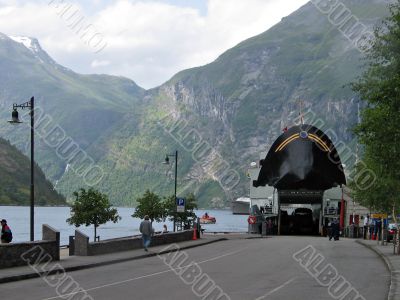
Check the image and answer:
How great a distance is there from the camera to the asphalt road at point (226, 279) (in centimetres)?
1772

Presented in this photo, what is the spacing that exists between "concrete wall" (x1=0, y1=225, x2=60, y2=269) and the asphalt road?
2135 mm

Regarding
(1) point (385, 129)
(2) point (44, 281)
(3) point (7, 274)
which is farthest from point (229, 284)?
(1) point (385, 129)

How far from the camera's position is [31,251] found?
26156 mm

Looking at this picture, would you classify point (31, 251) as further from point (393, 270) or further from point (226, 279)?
point (393, 270)

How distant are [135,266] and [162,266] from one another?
1.05 meters

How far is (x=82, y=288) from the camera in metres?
18.9

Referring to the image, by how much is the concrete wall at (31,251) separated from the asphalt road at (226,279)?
7.00ft

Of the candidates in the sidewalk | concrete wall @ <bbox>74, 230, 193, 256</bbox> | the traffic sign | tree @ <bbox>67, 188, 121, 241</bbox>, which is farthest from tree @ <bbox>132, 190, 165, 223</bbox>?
the sidewalk

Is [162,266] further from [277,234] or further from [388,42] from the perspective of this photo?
[277,234]

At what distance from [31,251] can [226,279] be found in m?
7.96

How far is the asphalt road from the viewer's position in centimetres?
1772

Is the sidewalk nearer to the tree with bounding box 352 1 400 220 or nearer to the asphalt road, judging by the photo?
the asphalt road

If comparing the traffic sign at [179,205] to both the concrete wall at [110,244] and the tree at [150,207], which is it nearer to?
the concrete wall at [110,244]

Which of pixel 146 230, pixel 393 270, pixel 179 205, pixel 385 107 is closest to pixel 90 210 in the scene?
pixel 179 205
